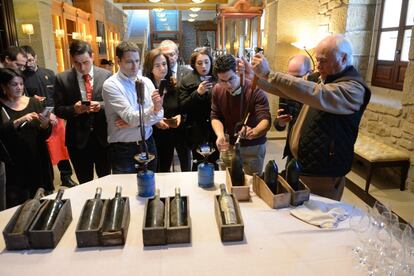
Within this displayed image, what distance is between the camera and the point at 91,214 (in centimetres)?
129

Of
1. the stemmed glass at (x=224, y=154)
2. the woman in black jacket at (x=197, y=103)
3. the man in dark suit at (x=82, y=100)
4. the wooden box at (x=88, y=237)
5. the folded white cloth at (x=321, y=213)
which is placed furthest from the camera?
the woman in black jacket at (x=197, y=103)

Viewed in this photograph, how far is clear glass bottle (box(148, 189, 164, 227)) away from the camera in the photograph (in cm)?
122

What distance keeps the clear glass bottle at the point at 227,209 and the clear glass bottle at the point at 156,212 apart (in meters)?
0.24

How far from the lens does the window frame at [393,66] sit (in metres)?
3.33

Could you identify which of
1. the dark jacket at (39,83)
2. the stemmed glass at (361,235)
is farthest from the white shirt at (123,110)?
the dark jacket at (39,83)

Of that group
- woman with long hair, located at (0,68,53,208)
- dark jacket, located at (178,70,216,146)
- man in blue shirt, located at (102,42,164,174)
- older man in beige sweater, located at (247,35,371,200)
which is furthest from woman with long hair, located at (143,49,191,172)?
older man in beige sweater, located at (247,35,371,200)

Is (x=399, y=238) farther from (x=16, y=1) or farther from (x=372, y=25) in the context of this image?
(x=16, y=1)

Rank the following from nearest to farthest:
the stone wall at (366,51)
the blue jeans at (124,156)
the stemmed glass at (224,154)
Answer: the stemmed glass at (224,154) < the blue jeans at (124,156) < the stone wall at (366,51)

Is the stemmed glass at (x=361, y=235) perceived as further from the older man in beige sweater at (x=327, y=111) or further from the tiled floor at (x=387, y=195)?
the tiled floor at (x=387, y=195)

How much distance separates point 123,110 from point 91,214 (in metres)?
0.73

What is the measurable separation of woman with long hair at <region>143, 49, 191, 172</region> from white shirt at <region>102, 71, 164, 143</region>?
0.34 meters

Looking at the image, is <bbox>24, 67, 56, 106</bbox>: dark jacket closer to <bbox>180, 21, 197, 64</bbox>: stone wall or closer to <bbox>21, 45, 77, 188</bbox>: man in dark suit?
<bbox>21, 45, 77, 188</bbox>: man in dark suit

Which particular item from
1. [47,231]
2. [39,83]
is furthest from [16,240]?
[39,83]

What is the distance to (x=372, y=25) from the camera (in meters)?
3.74
